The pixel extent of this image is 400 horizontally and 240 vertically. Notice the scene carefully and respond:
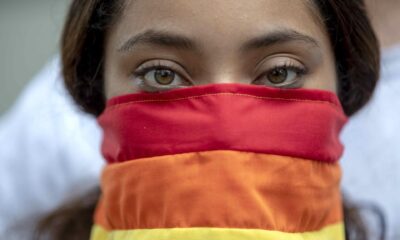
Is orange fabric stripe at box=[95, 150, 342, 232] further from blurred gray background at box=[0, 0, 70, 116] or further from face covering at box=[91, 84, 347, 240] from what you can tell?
blurred gray background at box=[0, 0, 70, 116]

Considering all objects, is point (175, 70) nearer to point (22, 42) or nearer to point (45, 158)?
point (45, 158)

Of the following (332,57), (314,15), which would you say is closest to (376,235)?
(332,57)

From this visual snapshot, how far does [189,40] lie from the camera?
5.02 ft

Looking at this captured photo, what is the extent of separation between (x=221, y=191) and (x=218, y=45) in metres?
0.30

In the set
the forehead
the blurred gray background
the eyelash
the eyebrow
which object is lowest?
the blurred gray background

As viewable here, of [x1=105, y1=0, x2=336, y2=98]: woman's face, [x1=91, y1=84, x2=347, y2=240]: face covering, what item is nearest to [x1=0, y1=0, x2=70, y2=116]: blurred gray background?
[x1=105, y1=0, x2=336, y2=98]: woman's face

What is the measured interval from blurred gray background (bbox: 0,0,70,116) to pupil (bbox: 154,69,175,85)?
2765 mm

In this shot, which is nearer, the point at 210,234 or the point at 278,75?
the point at 210,234

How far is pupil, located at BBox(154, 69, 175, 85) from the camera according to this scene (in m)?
1.59

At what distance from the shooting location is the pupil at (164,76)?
1595 millimetres

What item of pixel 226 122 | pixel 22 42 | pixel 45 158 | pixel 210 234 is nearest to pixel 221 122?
pixel 226 122

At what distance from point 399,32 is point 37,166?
4.31ft

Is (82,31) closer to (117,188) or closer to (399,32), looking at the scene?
(117,188)

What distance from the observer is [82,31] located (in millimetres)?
1810
